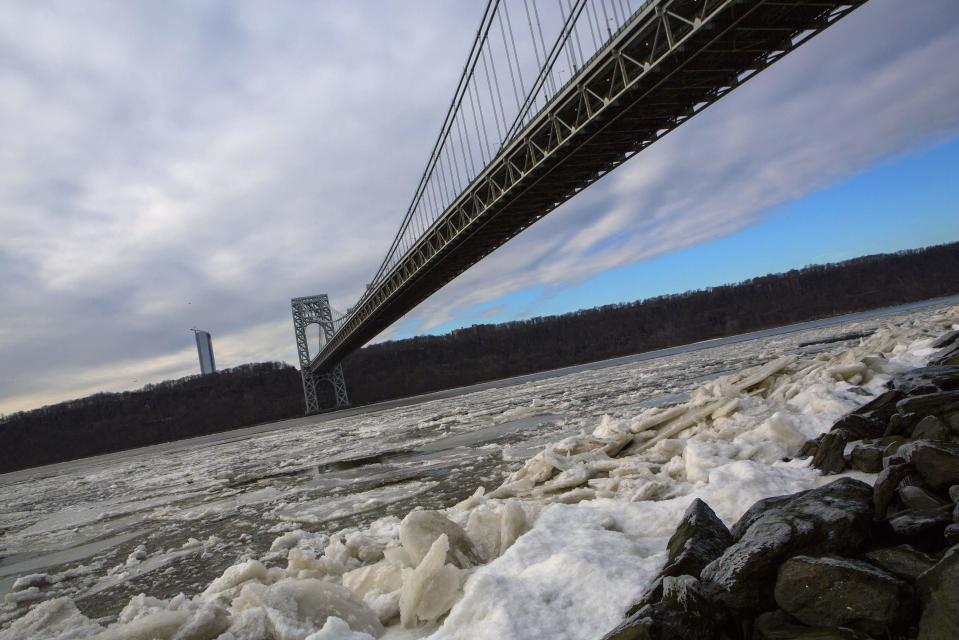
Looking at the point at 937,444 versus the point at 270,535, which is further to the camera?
the point at 270,535

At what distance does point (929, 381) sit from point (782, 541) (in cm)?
277

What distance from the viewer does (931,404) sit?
316 cm

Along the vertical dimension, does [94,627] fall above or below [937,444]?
below

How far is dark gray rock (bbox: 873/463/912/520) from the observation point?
2121 mm

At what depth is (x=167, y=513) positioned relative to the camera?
6996 mm

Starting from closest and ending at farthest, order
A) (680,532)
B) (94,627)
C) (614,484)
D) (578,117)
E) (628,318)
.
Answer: (680,532), (94,627), (614,484), (578,117), (628,318)

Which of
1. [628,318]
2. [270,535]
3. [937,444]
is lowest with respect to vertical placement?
[270,535]

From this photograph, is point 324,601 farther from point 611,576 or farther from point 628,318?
point 628,318

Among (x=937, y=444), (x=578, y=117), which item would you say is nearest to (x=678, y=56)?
(x=578, y=117)

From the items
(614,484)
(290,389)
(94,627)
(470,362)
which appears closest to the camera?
(94,627)

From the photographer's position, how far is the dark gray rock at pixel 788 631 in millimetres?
1575

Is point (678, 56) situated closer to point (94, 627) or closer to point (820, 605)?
point (820, 605)

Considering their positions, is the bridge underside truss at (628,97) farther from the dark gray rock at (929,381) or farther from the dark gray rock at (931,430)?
the dark gray rock at (931,430)

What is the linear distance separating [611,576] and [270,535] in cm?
357
